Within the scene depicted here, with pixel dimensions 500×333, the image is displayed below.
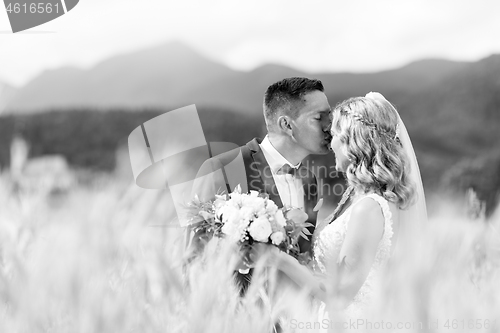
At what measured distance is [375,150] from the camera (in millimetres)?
3008

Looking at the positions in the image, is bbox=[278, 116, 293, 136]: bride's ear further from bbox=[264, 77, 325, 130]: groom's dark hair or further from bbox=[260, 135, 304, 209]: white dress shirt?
bbox=[260, 135, 304, 209]: white dress shirt

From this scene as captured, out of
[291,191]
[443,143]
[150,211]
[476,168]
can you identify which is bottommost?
[443,143]

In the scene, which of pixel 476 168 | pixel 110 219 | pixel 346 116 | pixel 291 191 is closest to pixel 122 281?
pixel 110 219

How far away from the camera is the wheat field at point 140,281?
957mm

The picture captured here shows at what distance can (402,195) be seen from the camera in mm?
3051

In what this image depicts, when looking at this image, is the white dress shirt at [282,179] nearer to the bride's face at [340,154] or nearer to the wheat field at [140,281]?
the bride's face at [340,154]

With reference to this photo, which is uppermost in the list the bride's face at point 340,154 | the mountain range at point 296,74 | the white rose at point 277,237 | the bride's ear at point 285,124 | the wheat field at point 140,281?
the wheat field at point 140,281

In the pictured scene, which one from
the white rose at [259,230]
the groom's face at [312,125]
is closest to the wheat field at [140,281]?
the white rose at [259,230]

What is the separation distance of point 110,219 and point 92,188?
0.14 m

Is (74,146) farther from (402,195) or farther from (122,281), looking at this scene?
(122,281)

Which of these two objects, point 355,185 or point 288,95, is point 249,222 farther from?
point 288,95

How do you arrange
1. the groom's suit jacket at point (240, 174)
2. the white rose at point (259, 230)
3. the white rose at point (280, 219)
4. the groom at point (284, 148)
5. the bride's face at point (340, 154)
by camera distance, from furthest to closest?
the groom at point (284, 148)
the groom's suit jacket at point (240, 174)
the bride's face at point (340, 154)
the white rose at point (280, 219)
the white rose at point (259, 230)

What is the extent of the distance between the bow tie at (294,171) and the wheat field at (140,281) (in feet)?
8.55

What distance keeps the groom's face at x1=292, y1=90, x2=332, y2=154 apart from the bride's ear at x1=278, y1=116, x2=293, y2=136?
3 centimetres
